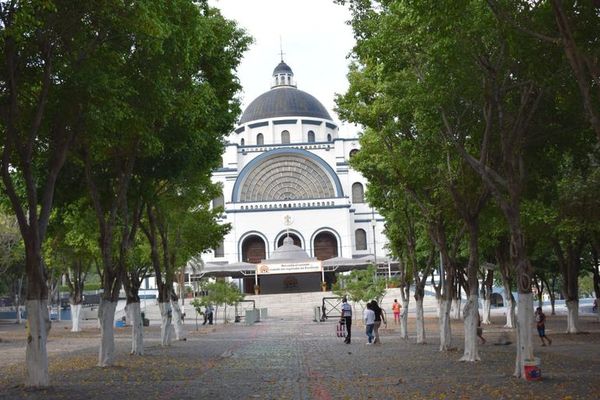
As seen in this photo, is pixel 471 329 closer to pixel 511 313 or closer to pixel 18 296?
pixel 511 313

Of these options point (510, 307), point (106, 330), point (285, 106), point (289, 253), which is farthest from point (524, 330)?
point (285, 106)

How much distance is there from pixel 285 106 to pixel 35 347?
83.4 metres

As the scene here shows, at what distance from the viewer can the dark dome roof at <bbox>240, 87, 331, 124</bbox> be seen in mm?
94062

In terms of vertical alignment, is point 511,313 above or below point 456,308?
above

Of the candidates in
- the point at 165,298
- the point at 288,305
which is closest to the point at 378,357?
the point at 165,298

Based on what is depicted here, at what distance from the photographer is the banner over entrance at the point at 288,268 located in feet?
239

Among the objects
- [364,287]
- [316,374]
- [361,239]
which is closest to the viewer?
[316,374]

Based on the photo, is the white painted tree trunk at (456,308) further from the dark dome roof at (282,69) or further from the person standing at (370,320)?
the dark dome roof at (282,69)

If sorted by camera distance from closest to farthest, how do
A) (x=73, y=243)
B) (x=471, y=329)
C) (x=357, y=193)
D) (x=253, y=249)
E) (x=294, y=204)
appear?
1. (x=471, y=329)
2. (x=73, y=243)
3. (x=294, y=204)
4. (x=253, y=249)
5. (x=357, y=193)

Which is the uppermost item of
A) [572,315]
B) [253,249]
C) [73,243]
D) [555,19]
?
[253,249]

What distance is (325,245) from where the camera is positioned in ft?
285

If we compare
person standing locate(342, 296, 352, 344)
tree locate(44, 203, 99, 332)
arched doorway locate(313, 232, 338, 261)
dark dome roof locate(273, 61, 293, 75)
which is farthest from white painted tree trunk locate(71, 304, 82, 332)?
dark dome roof locate(273, 61, 293, 75)

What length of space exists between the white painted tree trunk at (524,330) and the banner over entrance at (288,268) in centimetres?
5992

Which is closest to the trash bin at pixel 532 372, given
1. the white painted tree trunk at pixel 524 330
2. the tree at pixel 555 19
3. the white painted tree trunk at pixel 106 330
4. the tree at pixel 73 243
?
the white painted tree trunk at pixel 524 330
